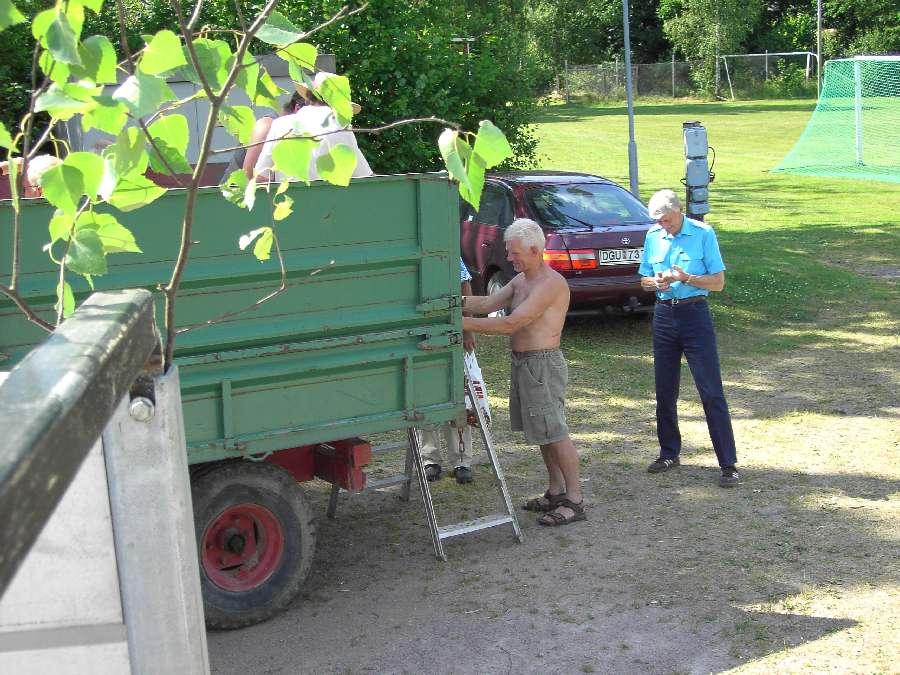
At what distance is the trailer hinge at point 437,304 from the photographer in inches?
229

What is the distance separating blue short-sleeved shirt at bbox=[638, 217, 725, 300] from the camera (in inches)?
289

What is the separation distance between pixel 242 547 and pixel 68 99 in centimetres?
397

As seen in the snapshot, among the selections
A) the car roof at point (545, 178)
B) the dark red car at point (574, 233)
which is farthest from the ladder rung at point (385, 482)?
the car roof at point (545, 178)

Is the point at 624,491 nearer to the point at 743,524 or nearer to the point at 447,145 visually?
the point at 743,524

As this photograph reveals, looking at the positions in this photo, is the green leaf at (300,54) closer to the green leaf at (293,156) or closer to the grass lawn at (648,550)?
the green leaf at (293,156)

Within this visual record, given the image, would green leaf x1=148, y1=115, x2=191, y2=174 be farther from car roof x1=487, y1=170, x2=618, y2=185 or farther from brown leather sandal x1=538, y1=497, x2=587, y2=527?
car roof x1=487, y1=170, x2=618, y2=185

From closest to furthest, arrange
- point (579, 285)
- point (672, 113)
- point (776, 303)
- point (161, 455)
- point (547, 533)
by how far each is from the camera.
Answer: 1. point (161, 455)
2. point (547, 533)
3. point (579, 285)
4. point (776, 303)
5. point (672, 113)

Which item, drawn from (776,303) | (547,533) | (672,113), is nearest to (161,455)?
(547,533)

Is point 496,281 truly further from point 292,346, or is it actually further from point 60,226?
point 60,226

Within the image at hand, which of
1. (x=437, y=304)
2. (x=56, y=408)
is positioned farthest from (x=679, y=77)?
(x=56, y=408)

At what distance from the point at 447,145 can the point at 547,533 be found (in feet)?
15.4

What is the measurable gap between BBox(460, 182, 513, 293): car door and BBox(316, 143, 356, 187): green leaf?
9335 mm

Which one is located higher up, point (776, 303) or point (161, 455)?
point (161, 455)

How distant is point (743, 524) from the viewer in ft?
22.4
